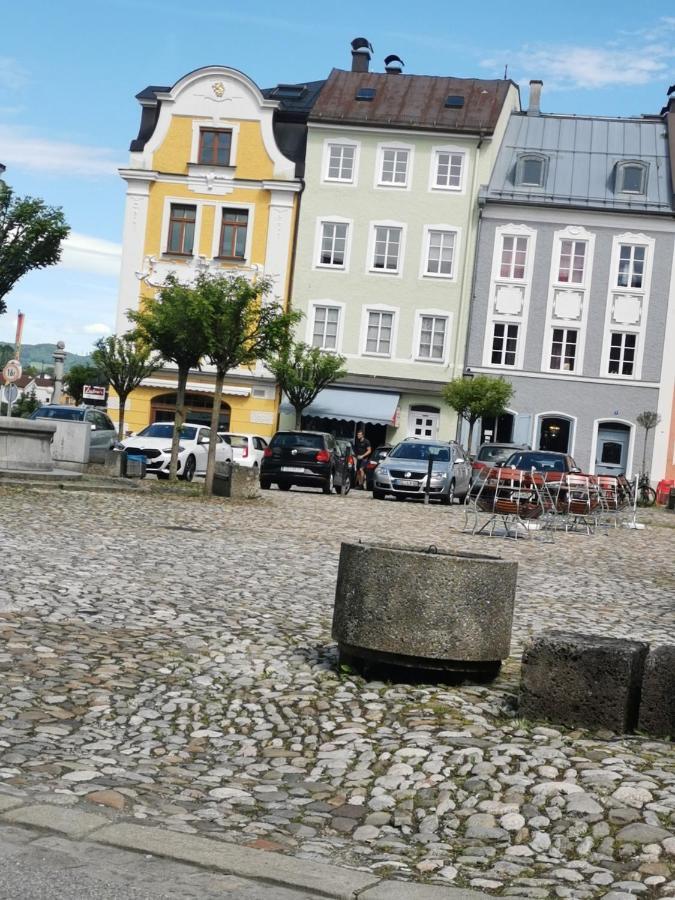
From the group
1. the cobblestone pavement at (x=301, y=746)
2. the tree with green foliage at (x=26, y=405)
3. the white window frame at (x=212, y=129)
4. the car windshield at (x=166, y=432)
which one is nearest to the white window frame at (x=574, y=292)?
the white window frame at (x=212, y=129)

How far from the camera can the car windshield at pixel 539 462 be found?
104 ft

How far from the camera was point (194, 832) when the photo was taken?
15.7 feet

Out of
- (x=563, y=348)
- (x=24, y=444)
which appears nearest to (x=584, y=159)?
(x=563, y=348)

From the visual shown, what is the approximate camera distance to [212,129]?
5031 cm

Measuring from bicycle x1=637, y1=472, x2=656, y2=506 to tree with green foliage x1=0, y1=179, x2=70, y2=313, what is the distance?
71.3ft

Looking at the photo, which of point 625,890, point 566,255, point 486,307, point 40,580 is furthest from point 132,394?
point 625,890

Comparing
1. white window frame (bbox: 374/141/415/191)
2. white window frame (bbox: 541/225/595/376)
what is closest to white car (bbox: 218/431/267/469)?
white window frame (bbox: 541/225/595/376)

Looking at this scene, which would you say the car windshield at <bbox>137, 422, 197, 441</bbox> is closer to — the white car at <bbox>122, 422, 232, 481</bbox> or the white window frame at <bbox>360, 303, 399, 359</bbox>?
the white car at <bbox>122, 422, 232, 481</bbox>

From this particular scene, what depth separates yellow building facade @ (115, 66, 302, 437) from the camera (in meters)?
49.6

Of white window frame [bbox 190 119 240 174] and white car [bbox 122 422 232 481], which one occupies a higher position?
white window frame [bbox 190 119 240 174]

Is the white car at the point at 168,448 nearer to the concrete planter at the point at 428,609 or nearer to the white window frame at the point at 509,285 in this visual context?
the white window frame at the point at 509,285

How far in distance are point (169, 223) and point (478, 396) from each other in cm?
1390

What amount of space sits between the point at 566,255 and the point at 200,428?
1952 centimetres

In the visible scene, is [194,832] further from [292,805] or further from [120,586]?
[120,586]
